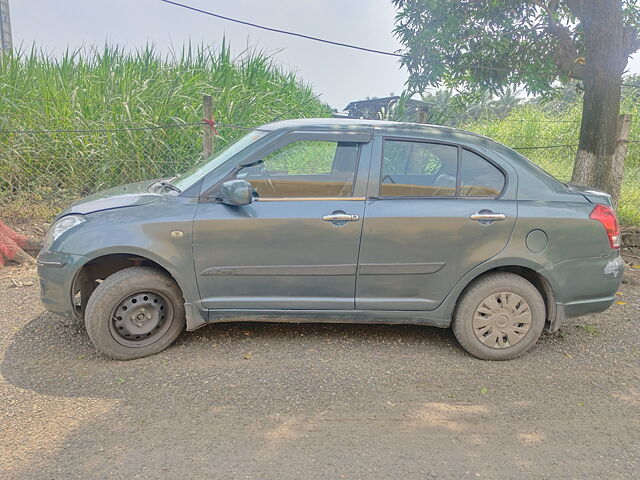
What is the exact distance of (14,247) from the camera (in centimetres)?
547

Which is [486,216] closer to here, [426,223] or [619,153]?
[426,223]

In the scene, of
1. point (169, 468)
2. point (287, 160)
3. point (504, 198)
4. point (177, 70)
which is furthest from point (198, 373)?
point (177, 70)

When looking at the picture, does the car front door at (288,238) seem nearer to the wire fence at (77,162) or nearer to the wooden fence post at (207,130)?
the wooden fence post at (207,130)

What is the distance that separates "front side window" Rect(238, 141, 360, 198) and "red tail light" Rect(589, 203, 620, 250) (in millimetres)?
1801

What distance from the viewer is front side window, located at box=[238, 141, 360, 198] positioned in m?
3.48

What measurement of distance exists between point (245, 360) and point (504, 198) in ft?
7.26

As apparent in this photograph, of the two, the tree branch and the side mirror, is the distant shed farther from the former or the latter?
the side mirror

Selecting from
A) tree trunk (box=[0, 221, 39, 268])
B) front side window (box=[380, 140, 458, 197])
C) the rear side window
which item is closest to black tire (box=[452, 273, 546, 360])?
the rear side window

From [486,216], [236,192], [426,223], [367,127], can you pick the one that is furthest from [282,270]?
[486,216]

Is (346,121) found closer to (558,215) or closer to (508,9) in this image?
(558,215)

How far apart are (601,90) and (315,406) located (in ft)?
17.1

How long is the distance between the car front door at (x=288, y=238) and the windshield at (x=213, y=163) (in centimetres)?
21

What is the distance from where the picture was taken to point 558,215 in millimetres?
3486

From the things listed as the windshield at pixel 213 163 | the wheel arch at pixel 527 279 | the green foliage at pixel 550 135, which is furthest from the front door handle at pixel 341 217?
the green foliage at pixel 550 135
